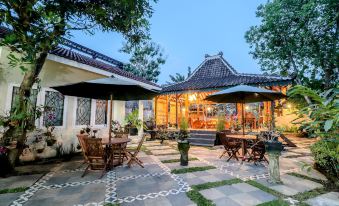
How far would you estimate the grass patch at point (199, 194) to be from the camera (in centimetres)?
325

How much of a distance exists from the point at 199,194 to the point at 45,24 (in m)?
4.47

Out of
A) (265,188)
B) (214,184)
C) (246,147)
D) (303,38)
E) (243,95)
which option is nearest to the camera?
(265,188)

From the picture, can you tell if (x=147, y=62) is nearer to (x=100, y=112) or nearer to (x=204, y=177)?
(x=100, y=112)

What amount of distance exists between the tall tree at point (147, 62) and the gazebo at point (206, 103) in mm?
10707

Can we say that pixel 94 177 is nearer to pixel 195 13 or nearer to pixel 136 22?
pixel 136 22

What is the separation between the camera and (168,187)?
3957 mm

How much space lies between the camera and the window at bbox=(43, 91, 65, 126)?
676cm

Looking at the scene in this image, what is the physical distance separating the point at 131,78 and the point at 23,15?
5961mm

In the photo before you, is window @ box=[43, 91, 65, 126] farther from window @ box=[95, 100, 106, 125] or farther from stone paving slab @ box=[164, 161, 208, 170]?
stone paving slab @ box=[164, 161, 208, 170]

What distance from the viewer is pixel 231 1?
173 metres

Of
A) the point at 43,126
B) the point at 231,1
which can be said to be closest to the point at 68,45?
the point at 43,126

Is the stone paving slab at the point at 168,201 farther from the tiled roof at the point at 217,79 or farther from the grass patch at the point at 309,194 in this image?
the tiled roof at the point at 217,79

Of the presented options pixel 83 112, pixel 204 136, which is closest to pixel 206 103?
pixel 204 136

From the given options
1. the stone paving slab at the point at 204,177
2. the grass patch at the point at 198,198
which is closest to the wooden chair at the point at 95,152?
the stone paving slab at the point at 204,177
